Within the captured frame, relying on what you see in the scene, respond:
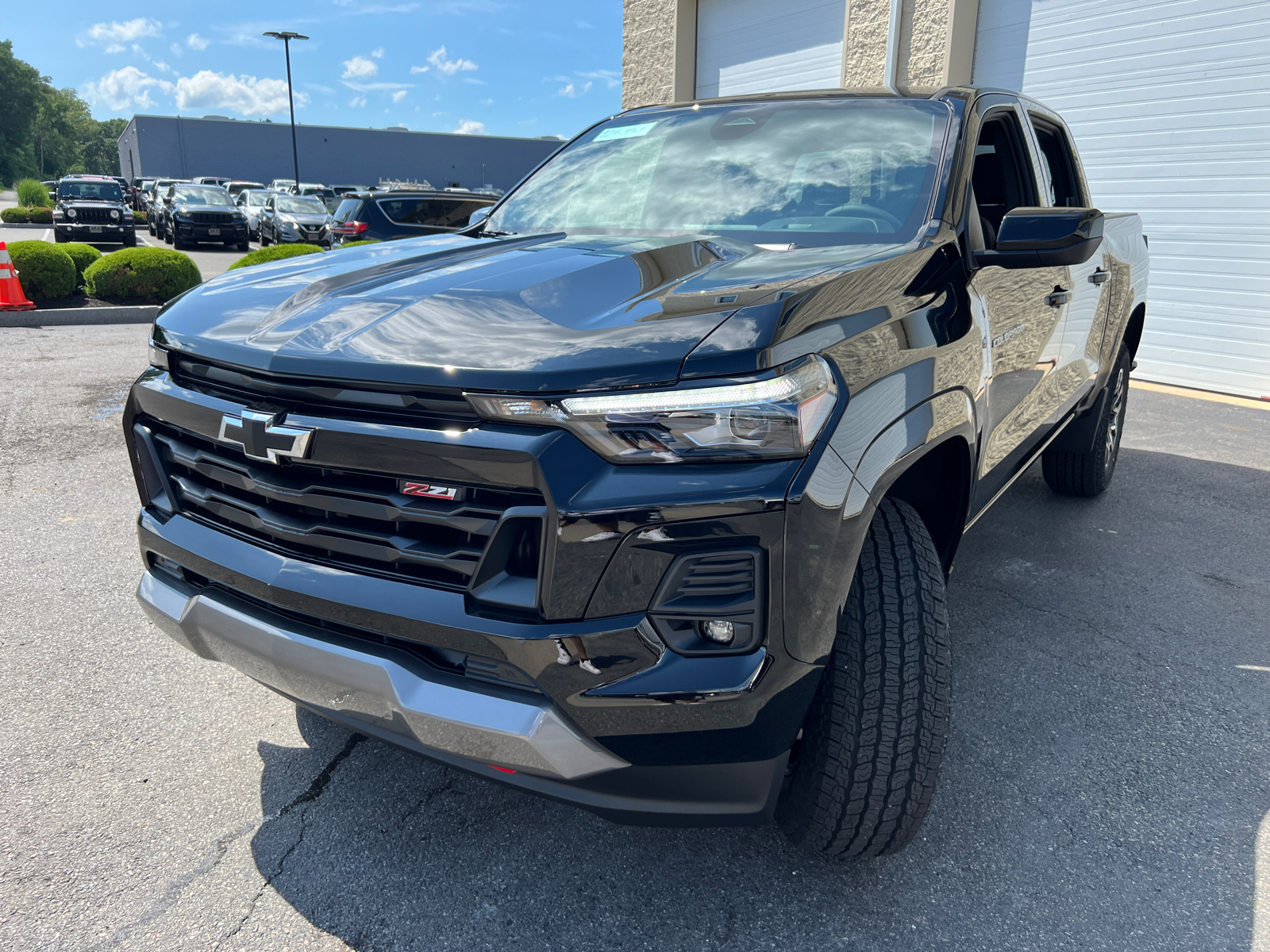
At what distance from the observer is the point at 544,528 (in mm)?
1488

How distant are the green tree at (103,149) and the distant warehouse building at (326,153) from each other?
2520 inches

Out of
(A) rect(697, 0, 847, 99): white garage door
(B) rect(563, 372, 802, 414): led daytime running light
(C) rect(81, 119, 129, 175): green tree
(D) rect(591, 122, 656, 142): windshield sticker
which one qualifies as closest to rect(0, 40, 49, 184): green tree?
(C) rect(81, 119, 129, 175): green tree

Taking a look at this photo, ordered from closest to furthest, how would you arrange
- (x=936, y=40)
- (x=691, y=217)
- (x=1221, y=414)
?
(x=691, y=217), (x=1221, y=414), (x=936, y=40)

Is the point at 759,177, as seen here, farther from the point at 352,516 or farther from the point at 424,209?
the point at 424,209

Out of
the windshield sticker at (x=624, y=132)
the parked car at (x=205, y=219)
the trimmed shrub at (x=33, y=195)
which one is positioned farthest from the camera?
the trimmed shrub at (x=33, y=195)

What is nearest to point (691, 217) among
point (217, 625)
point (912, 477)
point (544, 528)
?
point (912, 477)

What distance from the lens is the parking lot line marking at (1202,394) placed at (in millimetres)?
7969

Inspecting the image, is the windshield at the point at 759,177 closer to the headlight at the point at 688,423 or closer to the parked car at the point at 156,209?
the headlight at the point at 688,423

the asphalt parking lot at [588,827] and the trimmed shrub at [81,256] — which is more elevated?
the trimmed shrub at [81,256]

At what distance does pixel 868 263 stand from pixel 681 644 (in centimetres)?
101

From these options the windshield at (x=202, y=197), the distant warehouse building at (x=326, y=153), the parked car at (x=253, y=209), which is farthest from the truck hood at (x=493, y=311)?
the distant warehouse building at (x=326, y=153)

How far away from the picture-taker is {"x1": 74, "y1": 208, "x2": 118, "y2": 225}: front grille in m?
21.8

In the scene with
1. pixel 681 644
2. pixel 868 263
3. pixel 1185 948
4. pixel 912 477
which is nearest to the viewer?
pixel 681 644

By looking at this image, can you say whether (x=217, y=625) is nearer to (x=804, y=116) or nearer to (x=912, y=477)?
(x=912, y=477)
